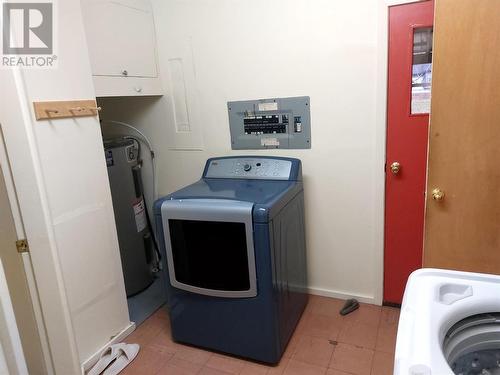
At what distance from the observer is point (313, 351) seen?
201 cm

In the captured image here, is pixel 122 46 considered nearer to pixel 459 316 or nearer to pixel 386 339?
pixel 459 316

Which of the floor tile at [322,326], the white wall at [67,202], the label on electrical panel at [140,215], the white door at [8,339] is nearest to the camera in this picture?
the white door at [8,339]

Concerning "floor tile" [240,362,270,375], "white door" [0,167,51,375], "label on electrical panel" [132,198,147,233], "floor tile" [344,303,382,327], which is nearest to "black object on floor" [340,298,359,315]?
"floor tile" [344,303,382,327]

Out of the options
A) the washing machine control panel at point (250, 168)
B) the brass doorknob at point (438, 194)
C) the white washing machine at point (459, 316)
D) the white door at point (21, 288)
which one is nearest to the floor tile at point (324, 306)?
the washing machine control panel at point (250, 168)

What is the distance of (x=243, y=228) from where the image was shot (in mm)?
1728

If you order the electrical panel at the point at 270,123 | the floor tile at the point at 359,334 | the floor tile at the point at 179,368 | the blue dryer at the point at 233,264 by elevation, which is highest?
the electrical panel at the point at 270,123

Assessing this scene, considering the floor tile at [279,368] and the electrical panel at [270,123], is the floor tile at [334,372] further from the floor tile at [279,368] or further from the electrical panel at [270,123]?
the electrical panel at [270,123]

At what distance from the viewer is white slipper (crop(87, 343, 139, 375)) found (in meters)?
1.91

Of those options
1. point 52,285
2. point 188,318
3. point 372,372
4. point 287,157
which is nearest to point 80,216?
point 52,285

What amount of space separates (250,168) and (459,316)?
1528 mm

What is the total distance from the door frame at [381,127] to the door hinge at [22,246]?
194 centimetres

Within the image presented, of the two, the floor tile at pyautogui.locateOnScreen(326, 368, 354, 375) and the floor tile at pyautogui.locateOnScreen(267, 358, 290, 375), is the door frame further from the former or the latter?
Result: the floor tile at pyautogui.locateOnScreen(267, 358, 290, 375)

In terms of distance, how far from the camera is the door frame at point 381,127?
1934 millimetres

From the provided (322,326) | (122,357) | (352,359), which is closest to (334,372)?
(352,359)
